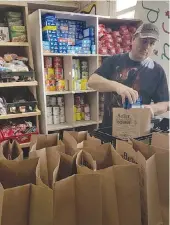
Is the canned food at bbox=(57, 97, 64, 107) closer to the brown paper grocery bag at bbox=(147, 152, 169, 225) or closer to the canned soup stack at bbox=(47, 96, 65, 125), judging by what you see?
the canned soup stack at bbox=(47, 96, 65, 125)

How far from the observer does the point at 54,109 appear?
2.87m

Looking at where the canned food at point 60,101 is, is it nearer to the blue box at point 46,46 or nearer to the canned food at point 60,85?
the canned food at point 60,85

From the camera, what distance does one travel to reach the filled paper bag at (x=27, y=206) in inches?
24.5

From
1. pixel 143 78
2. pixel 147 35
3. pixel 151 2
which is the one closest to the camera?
pixel 147 35

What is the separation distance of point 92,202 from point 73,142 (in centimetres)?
35

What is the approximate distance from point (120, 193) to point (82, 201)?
13 cm

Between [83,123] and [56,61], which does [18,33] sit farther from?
[83,123]

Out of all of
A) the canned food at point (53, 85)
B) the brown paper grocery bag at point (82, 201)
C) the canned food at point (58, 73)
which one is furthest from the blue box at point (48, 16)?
the brown paper grocery bag at point (82, 201)

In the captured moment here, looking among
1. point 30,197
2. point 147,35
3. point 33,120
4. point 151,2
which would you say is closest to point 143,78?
point 147,35

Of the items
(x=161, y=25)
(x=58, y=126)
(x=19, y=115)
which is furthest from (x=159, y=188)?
(x=58, y=126)

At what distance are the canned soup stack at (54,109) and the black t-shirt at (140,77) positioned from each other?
Answer: 45.6 inches

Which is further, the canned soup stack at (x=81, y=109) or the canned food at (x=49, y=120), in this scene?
the canned soup stack at (x=81, y=109)

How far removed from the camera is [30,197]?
64 centimetres

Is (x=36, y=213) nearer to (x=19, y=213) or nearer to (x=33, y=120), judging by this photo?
(x=19, y=213)
